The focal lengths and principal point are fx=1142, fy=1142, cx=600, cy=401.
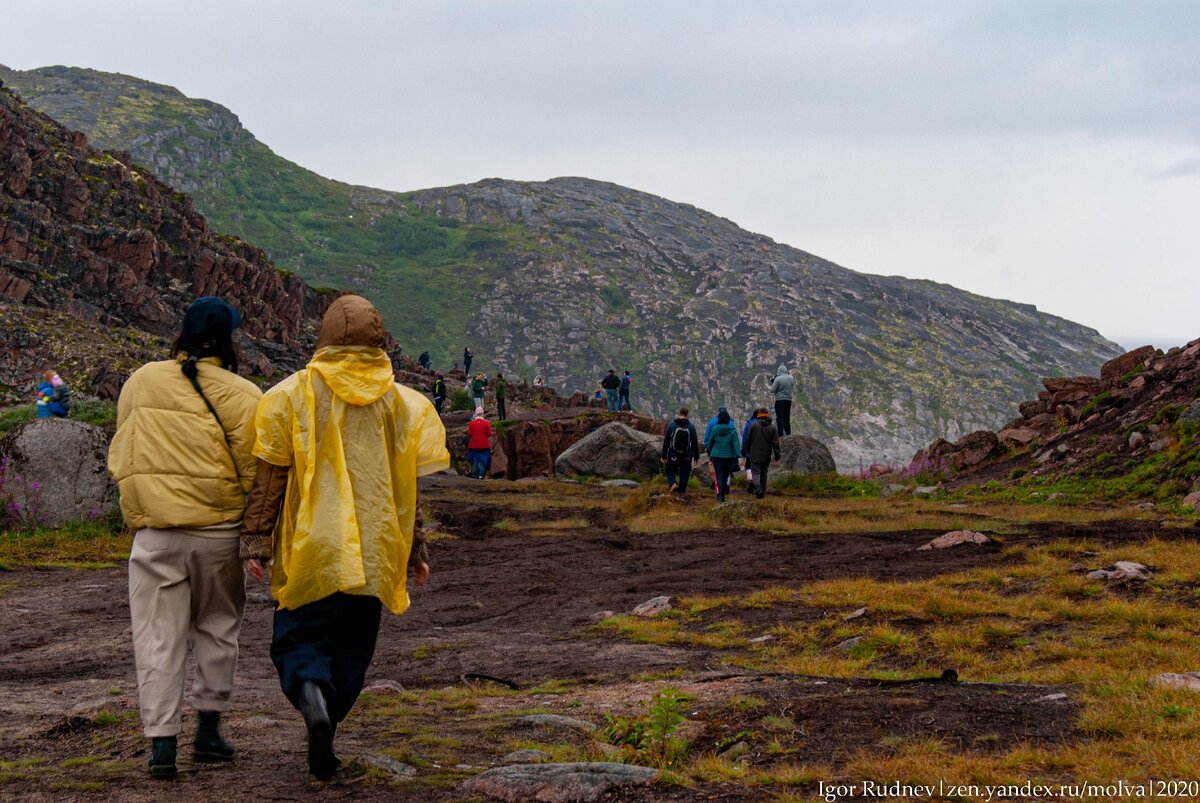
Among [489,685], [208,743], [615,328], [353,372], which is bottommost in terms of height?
[489,685]

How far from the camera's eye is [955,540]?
1523 cm

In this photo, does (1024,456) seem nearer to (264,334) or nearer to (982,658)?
(982,658)

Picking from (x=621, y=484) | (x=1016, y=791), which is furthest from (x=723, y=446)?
(x=1016, y=791)

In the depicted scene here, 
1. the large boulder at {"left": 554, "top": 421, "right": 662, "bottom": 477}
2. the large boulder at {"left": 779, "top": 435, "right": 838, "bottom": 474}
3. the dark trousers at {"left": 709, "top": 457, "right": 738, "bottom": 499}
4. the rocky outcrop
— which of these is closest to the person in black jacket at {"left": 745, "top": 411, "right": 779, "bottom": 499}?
the dark trousers at {"left": 709, "top": 457, "right": 738, "bottom": 499}

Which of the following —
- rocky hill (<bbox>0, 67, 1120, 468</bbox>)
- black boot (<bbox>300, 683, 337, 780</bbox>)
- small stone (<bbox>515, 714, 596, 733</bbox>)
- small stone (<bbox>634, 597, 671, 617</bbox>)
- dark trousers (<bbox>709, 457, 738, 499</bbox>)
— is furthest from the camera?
rocky hill (<bbox>0, 67, 1120, 468</bbox>)

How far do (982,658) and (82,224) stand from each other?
49.5 meters

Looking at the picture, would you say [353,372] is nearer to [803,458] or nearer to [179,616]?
[179,616]

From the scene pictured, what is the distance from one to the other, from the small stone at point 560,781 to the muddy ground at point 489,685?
0.39ft

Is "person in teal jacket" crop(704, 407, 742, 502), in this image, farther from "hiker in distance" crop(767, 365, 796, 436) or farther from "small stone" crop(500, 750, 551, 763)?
"small stone" crop(500, 750, 551, 763)

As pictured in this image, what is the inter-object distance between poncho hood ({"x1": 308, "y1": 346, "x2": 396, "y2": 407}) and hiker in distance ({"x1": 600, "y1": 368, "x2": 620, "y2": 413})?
1710 inches

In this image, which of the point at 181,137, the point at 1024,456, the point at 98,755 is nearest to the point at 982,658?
the point at 98,755

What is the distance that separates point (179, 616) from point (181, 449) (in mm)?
831

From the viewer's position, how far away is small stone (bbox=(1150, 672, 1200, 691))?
6691mm

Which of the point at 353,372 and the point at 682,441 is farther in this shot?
the point at 682,441
